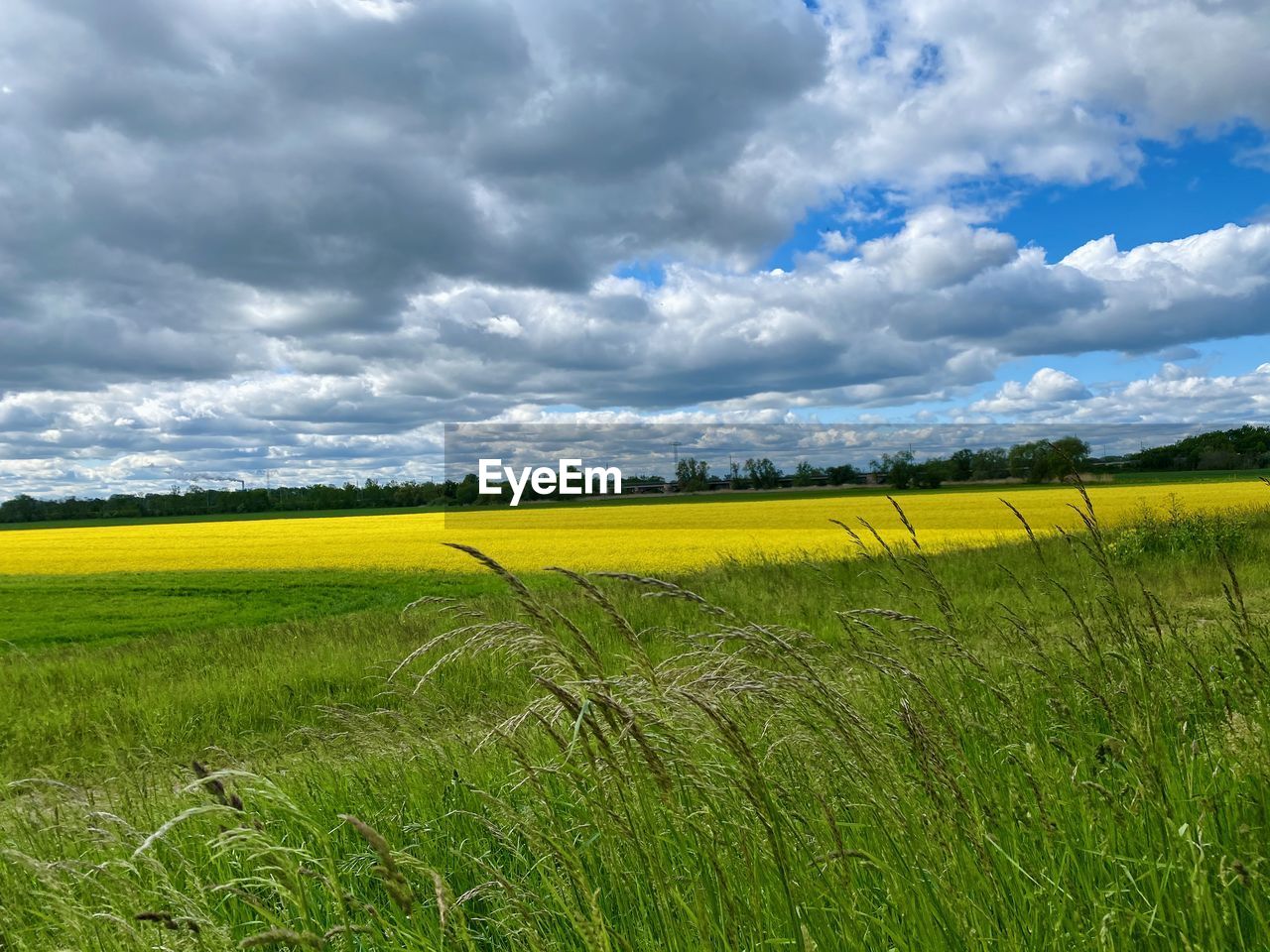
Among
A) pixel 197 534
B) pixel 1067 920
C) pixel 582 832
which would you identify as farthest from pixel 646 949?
pixel 197 534

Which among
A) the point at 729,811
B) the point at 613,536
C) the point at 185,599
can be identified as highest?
the point at 729,811

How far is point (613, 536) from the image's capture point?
37.3 m

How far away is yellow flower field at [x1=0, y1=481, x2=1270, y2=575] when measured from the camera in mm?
28812

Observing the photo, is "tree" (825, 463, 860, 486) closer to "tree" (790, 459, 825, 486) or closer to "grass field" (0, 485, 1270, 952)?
"tree" (790, 459, 825, 486)

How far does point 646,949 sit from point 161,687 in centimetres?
1093

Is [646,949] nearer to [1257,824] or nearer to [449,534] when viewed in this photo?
[1257,824]

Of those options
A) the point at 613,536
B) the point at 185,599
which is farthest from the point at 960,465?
the point at 185,599

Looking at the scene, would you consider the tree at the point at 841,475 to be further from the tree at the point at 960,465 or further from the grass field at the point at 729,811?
the grass field at the point at 729,811

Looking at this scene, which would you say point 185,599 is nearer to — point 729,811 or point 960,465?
point 729,811

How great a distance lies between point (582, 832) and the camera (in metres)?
3.63

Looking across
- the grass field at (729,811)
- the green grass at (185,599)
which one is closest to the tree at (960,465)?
the green grass at (185,599)

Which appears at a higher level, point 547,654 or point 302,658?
point 547,654

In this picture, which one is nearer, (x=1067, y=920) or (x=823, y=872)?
(x=1067, y=920)

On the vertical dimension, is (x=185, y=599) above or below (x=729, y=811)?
below
